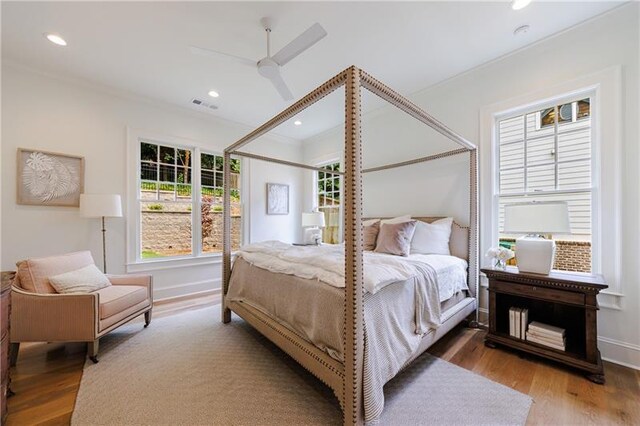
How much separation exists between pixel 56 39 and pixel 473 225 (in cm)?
471

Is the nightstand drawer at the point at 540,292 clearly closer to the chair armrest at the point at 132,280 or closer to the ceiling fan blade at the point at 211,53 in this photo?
the ceiling fan blade at the point at 211,53

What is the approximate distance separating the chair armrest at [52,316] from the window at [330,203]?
12.1 ft

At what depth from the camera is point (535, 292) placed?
2.12 m

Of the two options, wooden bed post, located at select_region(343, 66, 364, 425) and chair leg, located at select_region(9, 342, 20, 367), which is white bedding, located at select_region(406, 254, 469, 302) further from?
chair leg, located at select_region(9, 342, 20, 367)

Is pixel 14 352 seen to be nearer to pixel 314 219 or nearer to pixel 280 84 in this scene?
pixel 280 84

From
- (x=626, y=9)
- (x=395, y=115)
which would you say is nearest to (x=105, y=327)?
(x=395, y=115)

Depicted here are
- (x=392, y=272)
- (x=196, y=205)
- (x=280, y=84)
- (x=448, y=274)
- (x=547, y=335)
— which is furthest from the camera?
(x=196, y=205)

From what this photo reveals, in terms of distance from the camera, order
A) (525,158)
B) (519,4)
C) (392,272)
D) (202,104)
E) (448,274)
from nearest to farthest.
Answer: (392,272), (519,4), (448,274), (525,158), (202,104)

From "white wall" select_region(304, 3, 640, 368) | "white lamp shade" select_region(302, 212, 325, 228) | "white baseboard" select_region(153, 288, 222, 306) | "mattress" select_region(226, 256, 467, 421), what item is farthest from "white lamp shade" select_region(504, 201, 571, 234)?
"white baseboard" select_region(153, 288, 222, 306)

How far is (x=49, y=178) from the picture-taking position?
307 cm

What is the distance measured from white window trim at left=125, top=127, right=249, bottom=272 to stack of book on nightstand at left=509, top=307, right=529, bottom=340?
4.13 metres

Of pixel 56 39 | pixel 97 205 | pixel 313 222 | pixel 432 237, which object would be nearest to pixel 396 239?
pixel 432 237

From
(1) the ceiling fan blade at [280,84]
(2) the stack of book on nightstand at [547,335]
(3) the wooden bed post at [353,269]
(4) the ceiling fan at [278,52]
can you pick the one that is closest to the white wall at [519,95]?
(2) the stack of book on nightstand at [547,335]

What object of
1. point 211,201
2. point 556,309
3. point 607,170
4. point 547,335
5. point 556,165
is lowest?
point 547,335
